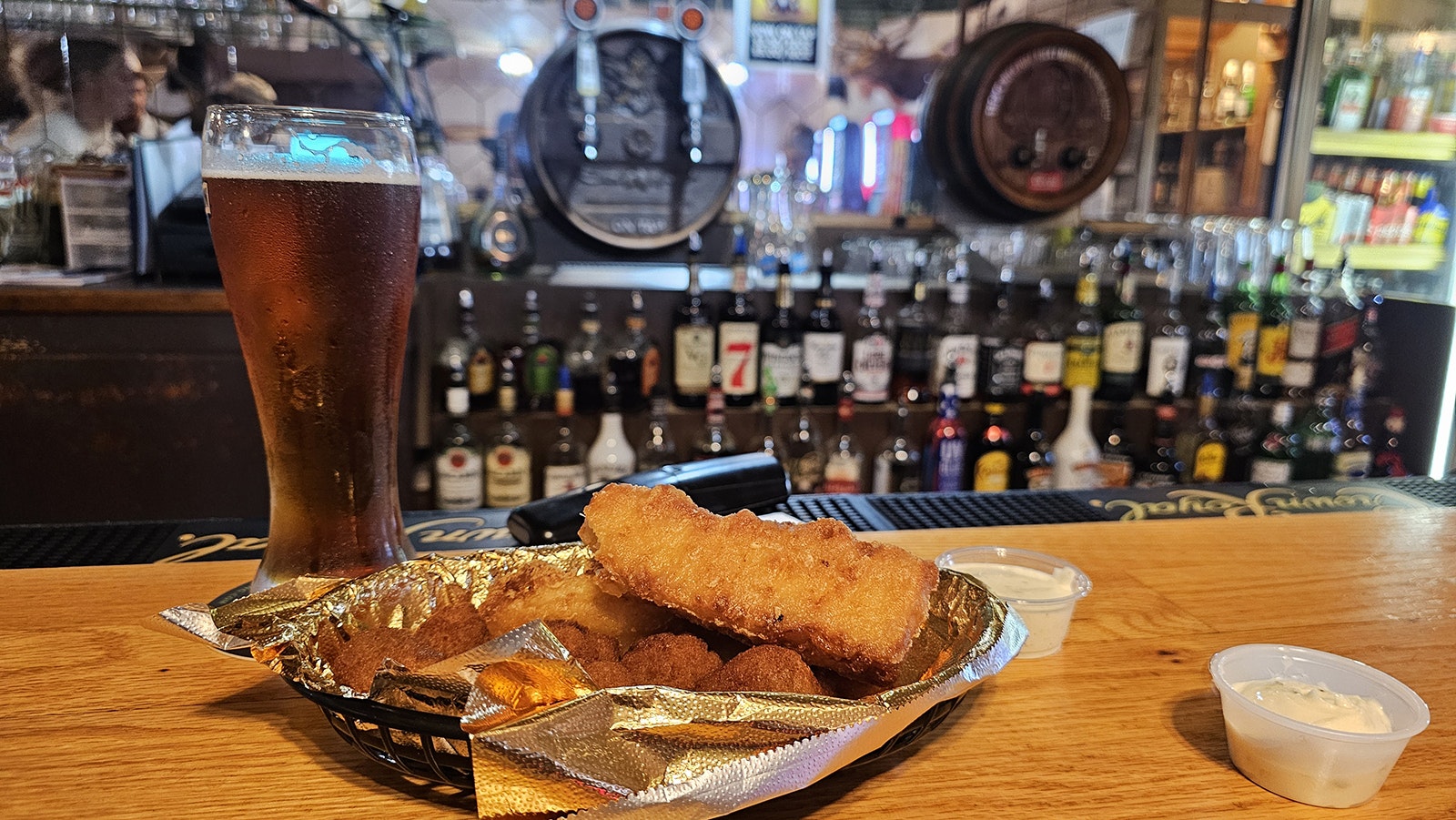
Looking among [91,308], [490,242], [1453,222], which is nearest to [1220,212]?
[1453,222]

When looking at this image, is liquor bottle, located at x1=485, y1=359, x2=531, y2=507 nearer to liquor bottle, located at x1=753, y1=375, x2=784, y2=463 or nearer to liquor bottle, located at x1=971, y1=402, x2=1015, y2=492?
liquor bottle, located at x1=753, y1=375, x2=784, y2=463

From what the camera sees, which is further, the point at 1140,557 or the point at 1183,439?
the point at 1183,439

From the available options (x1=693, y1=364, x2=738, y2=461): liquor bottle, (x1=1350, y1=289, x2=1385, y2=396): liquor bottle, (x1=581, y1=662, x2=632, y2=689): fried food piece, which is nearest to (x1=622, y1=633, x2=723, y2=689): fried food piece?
(x1=581, y1=662, x2=632, y2=689): fried food piece

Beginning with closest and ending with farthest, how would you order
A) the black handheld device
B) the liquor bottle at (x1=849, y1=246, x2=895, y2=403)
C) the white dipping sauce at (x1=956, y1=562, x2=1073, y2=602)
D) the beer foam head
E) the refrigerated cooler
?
the beer foam head < the white dipping sauce at (x1=956, y1=562, x2=1073, y2=602) < the black handheld device < the liquor bottle at (x1=849, y1=246, x2=895, y2=403) < the refrigerated cooler

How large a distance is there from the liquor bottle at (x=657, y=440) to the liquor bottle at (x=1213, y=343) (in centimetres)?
164

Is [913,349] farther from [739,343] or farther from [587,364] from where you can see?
[587,364]

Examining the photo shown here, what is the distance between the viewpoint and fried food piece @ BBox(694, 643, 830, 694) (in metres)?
0.55

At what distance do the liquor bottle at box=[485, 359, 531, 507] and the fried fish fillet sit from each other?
1764 millimetres

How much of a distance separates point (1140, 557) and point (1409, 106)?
3987 mm


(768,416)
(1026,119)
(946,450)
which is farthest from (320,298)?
(1026,119)

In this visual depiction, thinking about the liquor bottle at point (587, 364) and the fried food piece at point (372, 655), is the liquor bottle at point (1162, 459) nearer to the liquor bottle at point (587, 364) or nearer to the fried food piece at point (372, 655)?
the liquor bottle at point (587, 364)

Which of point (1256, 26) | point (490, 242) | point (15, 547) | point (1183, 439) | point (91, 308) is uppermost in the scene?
point (1256, 26)

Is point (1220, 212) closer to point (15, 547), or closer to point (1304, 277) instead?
point (1304, 277)

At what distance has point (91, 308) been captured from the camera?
202 centimetres
